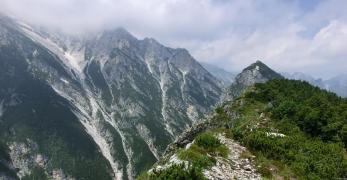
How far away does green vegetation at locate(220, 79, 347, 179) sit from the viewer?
1319 inches

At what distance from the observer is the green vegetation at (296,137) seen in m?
33.5

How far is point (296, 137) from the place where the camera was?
4425 centimetres

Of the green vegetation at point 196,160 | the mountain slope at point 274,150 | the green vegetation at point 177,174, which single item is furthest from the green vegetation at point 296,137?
the green vegetation at point 177,174

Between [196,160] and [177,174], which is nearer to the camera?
[177,174]

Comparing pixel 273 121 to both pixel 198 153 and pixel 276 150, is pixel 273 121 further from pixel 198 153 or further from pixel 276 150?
pixel 198 153

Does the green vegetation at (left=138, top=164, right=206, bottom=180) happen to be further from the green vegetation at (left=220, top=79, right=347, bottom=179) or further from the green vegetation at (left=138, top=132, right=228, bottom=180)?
the green vegetation at (left=220, top=79, right=347, bottom=179)

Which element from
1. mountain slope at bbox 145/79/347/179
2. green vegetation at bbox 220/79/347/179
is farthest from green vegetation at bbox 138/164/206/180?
green vegetation at bbox 220/79/347/179

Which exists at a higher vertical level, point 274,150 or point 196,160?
point 196,160

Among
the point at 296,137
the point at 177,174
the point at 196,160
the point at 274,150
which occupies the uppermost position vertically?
the point at 196,160

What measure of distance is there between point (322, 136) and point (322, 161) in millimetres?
14926

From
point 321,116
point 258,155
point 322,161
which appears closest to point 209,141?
point 258,155

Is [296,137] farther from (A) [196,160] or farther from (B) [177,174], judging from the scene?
(B) [177,174]

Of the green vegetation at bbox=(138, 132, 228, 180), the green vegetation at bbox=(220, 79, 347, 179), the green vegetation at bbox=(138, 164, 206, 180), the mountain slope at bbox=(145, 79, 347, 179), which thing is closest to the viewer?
the green vegetation at bbox=(138, 164, 206, 180)

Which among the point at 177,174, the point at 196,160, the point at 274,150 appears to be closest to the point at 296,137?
the point at 274,150
